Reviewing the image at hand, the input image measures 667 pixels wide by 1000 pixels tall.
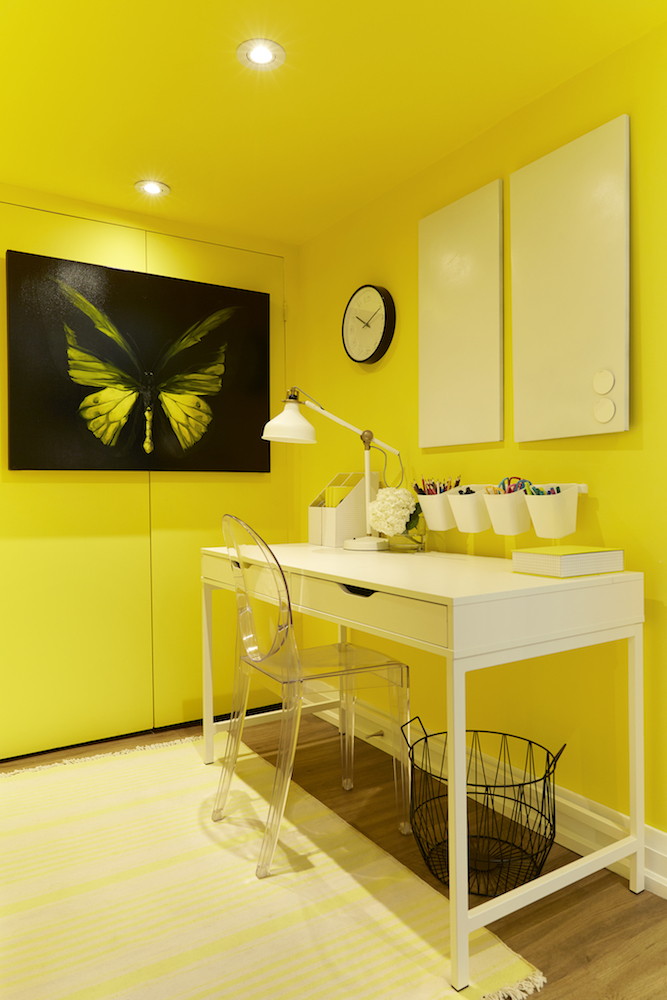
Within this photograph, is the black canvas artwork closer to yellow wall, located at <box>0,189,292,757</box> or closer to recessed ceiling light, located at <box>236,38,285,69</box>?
yellow wall, located at <box>0,189,292,757</box>

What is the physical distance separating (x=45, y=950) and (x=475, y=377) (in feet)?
6.32

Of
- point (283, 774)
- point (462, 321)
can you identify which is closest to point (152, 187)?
point (462, 321)

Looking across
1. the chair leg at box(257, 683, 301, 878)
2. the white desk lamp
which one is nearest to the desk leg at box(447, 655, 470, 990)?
the chair leg at box(257, 683, 301, 878)

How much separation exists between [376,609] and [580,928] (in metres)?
0.87

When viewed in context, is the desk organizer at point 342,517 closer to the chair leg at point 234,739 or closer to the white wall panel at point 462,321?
the white wall panel at point 462,321

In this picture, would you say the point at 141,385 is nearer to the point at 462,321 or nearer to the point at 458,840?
the point at 462,321

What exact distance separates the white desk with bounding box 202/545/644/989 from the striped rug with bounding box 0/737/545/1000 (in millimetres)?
201

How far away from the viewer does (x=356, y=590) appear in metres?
1.61

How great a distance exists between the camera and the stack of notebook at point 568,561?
1510 mm

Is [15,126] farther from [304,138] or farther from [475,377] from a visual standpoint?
[475,377]

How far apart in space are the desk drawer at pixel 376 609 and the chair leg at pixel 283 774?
0.83ft

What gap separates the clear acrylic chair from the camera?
5.73 feet

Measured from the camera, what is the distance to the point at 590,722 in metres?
1.79

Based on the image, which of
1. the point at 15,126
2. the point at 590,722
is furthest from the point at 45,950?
the point at 15,126
